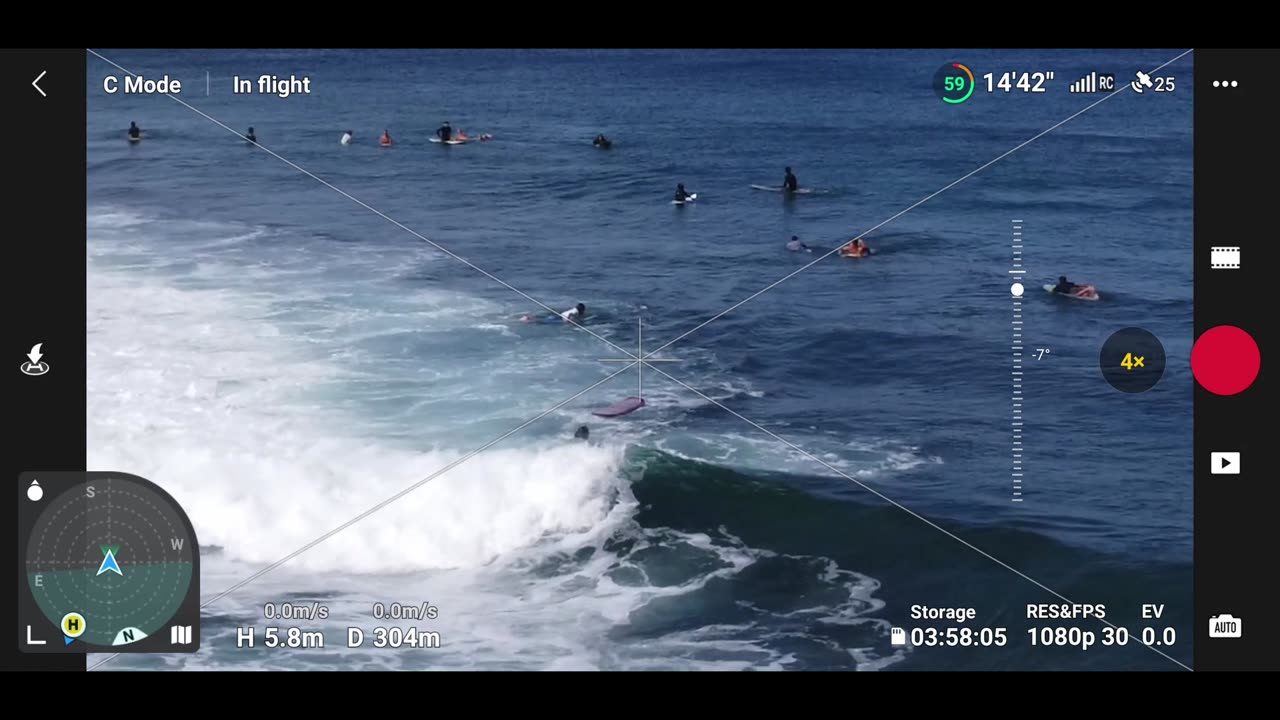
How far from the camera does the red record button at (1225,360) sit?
27.0 m

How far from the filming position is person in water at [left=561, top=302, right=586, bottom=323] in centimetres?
3453

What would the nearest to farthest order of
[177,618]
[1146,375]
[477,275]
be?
1. [177,618]
2. [1146,375]
3. [477,275]

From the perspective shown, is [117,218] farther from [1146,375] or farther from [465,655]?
[1146,375]

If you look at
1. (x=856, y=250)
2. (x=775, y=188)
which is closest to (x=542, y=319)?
(x=775, y=188)

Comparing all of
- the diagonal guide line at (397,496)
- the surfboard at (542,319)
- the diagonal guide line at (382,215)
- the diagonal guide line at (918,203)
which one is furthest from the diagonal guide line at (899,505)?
the surfboard at (542,319)

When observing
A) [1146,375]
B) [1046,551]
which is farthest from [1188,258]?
[1046,551]

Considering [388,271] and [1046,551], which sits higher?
[388,271]

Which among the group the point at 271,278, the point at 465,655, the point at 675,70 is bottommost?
the point at 465,655

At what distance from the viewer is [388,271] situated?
37.8 m

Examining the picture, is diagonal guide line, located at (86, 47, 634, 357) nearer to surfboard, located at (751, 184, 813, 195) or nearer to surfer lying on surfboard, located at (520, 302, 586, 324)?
surfer lying on surfboard, located at (520, 302, 586, 324)

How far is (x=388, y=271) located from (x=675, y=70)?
7784 millimetres

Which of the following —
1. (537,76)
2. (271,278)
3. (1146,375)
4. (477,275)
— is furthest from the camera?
(537,76)

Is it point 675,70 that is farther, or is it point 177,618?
point 675,70

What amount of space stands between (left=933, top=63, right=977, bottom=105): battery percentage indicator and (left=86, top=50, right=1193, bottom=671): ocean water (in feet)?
0.63
